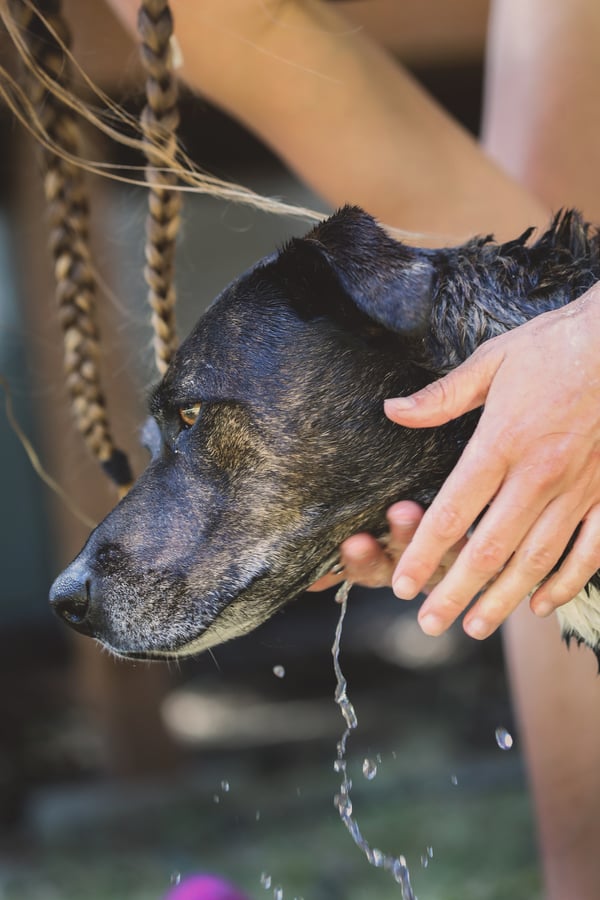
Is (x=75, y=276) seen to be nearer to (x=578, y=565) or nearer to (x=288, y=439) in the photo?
(x=288, y=439)

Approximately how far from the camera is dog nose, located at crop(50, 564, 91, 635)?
Answer: 76.0 inches

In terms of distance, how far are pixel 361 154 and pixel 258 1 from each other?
1.28 ft

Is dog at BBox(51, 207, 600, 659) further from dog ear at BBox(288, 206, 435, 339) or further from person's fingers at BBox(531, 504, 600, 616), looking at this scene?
person's fingers at BBox(531, 504, 600, 616)

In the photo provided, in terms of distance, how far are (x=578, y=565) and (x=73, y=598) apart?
85 centimetres

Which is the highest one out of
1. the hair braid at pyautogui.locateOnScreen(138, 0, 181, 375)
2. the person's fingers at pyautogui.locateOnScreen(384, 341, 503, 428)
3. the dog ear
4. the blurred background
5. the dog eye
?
the hair braid at pyautogui.locateOnScreen(138, 0, 181, 375)

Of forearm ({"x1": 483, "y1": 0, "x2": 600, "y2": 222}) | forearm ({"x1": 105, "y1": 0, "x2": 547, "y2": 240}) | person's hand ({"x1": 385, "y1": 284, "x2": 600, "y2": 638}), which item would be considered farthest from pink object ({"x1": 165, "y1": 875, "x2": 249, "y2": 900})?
forearm ({"x1": 483, "y1": 0, "x2": 600, "y2": 222})

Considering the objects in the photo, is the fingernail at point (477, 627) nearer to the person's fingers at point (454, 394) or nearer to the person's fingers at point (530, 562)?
the person's fingers at point (530, 562)

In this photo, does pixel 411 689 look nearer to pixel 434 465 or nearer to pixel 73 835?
pixel 73 835

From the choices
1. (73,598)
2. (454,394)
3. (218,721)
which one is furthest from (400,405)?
(218,721)

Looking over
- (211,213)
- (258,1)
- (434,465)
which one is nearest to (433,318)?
(434,465)

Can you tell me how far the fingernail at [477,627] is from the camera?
164cm

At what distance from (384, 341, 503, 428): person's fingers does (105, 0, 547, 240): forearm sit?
80cm

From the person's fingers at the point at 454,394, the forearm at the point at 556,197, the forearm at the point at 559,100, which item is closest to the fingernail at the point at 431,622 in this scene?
the person's fingers at the point at 454,394

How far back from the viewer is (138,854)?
508 centimetres
